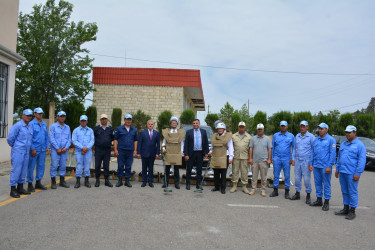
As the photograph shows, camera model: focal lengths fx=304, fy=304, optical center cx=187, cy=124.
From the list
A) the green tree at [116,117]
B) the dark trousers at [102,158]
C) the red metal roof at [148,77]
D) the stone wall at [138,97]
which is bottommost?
the dark trousers at [102,158]

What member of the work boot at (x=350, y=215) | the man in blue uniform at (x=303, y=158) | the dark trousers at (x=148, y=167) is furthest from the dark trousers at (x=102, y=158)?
the work boot at (x=350, y=215)

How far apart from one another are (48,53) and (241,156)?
679 inches

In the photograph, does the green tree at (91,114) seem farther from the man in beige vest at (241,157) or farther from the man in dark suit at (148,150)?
the man in beige vest at (241,157)

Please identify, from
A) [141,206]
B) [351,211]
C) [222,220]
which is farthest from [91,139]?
[351,211]

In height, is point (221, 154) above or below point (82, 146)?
below

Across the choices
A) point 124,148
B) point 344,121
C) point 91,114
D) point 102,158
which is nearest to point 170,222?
point 124,148

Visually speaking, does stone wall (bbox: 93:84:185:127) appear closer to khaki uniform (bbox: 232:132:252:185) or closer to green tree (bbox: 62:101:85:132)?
green tree (bbox: 62:101:85:132)

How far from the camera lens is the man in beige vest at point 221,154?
826 cm

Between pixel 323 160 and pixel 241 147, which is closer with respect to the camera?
pixel 323 160

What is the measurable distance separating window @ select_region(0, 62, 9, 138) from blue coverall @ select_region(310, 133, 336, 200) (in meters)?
11.6

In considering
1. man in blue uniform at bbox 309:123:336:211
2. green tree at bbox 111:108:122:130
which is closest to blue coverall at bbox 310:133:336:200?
man in blue uniform at bbox 309:123:336:211

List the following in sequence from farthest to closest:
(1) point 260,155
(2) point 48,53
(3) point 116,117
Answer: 1. (3) point 116,117
2. (2) point 48,53
3. (1) point 260,155

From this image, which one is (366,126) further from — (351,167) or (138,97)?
(351,167)

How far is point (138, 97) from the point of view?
88.9ft
